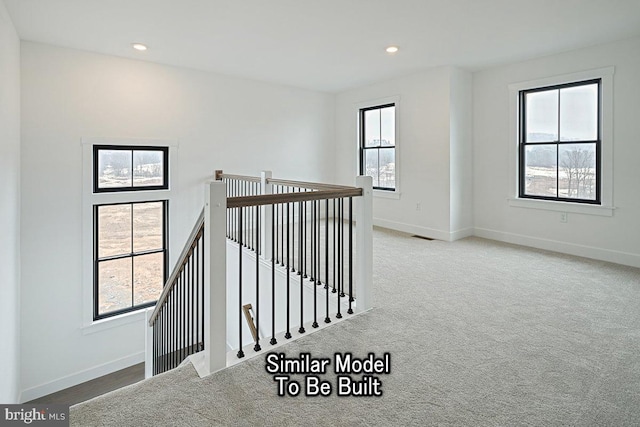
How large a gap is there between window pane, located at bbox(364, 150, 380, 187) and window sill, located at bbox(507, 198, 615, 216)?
2173mm

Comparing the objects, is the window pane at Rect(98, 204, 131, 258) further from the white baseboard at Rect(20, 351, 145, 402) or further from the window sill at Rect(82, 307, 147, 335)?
the white baseboard at Rect(20, 351, 145, 402)

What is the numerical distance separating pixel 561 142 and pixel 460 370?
3802mm

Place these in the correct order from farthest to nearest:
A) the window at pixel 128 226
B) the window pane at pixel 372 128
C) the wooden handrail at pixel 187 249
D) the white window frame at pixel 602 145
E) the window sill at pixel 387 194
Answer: the window pane at pixel 372 128
the window sill at pixel 387 194
the window at pixel 128 226
the white window frame at pixel 602 145
the wooden handrail at pixel 187 249

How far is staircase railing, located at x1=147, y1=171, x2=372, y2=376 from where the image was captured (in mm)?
1955

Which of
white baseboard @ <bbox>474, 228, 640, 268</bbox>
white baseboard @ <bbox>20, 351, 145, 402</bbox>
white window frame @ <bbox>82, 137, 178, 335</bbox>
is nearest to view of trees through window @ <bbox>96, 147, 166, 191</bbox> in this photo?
white window frame @ <bbox>82, 137, 178, 335</bbox>

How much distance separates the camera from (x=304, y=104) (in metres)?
6.59

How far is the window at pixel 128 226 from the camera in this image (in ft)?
15.5

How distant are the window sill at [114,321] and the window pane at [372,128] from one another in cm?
448

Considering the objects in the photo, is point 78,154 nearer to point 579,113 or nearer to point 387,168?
point 387,168

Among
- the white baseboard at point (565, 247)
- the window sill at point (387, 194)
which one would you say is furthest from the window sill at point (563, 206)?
the window sill at point (387, 194)

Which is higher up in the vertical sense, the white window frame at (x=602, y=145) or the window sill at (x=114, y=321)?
the white window frame at (x=602, y=145)

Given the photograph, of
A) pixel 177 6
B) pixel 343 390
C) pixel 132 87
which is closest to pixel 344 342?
pixel 343 390

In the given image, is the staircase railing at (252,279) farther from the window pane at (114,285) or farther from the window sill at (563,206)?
the window sill at (563,206)

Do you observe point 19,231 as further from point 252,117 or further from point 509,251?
point 509,251
